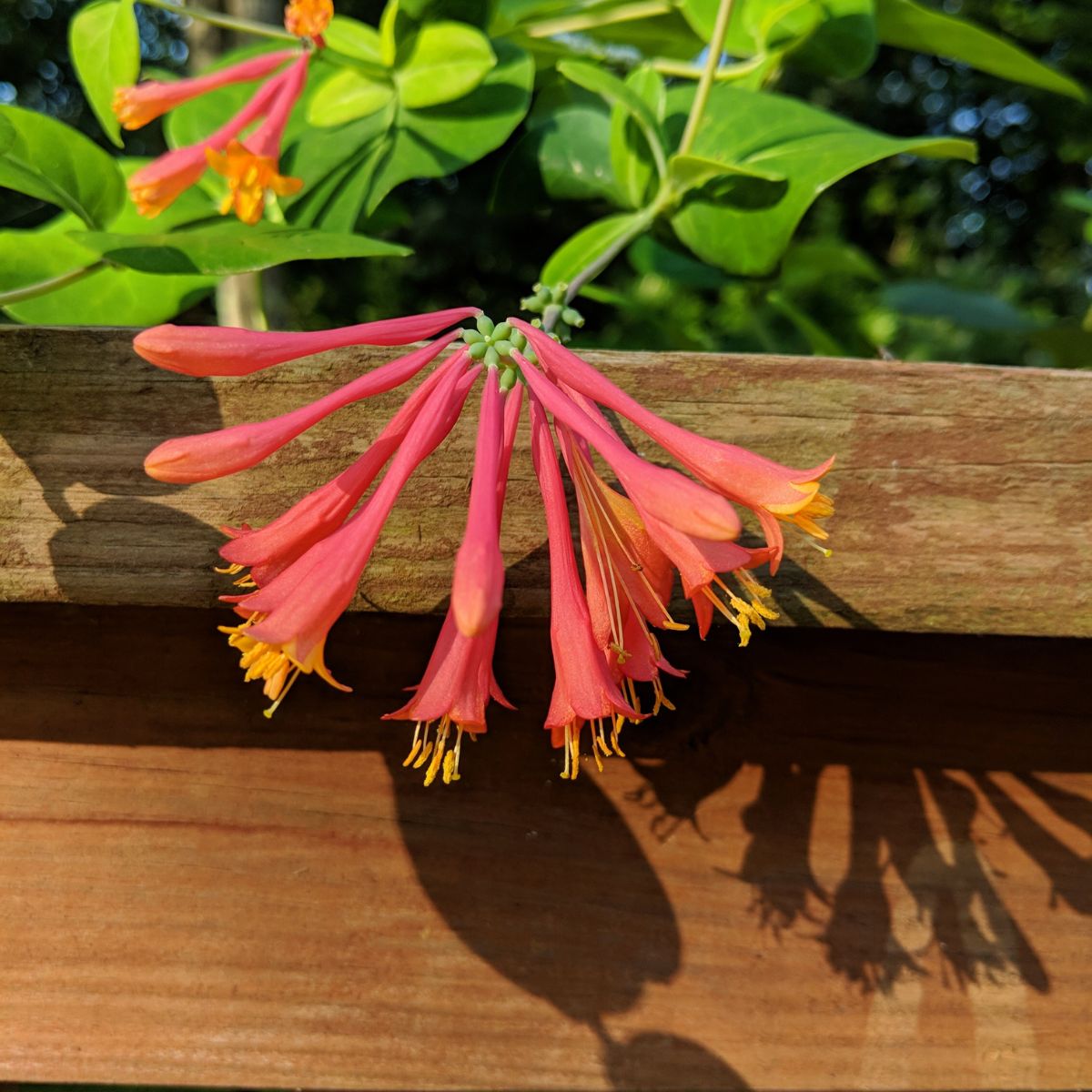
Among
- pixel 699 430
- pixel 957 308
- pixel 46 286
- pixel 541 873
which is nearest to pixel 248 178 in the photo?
pixel 46 286

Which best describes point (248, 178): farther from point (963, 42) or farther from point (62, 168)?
point (963, 42)

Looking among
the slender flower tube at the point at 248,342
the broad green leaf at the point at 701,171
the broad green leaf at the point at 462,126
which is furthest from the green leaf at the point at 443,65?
the slender flower tube at the point at 248,342

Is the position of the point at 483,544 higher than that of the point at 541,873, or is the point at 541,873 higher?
the point at 483,544

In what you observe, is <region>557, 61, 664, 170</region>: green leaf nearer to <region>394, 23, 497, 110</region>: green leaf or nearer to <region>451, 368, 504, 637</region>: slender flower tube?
<region>394, 23, 497, 110</region>: green leaf

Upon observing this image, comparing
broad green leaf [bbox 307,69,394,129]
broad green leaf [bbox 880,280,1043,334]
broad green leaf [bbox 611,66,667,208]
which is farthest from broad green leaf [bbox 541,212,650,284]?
broad green leaf [bbox 880,280,1043,334]

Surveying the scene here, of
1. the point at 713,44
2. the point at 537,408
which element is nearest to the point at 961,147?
the point at 713,44

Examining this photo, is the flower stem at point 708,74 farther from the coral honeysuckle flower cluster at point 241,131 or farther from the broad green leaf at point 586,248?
the coral honeysuckle flower cluster at point 241,131

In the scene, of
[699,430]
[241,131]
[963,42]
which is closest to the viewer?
[699,430]
